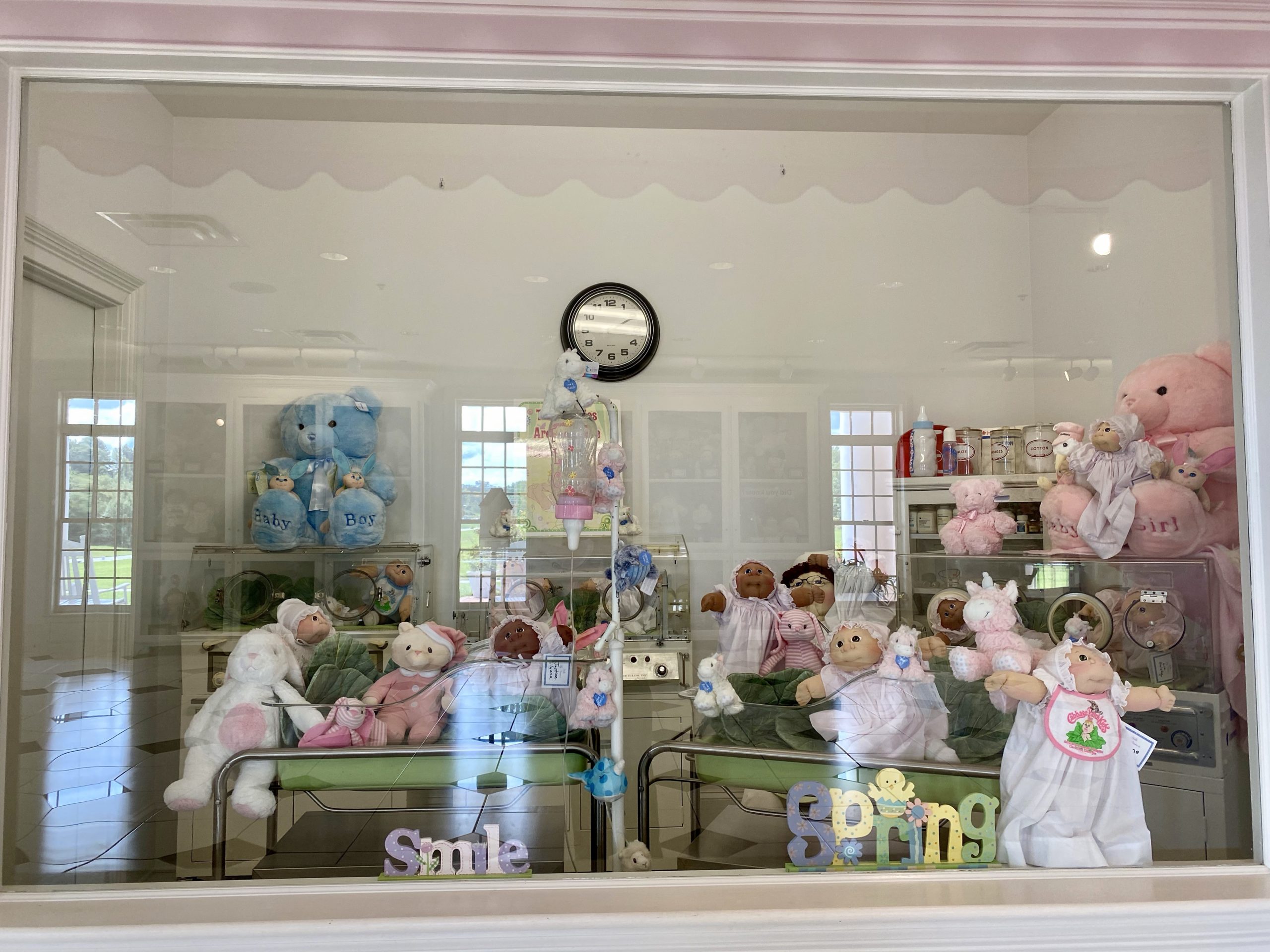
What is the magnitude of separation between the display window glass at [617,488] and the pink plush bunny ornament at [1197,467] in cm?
2

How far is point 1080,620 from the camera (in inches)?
94.3

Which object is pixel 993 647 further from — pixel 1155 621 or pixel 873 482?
pixel 873 482

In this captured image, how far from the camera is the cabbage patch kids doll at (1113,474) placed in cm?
259

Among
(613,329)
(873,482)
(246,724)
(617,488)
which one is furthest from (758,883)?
(613,329)

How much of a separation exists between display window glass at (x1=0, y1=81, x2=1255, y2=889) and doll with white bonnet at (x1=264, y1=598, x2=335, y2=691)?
19 mm

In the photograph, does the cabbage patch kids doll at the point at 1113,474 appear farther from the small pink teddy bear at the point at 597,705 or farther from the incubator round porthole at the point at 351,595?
the incubator round porthole at the point at 351,595

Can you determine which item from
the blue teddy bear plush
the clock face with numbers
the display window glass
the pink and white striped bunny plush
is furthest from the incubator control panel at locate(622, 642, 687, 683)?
the clock face with numbers

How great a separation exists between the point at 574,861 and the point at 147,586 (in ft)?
5.72

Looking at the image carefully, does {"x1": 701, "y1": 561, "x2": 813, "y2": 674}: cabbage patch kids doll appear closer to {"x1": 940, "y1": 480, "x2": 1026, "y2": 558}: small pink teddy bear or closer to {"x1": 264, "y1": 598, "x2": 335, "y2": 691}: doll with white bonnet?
{"x1": 940, "y1": 480, "x2": 1026, "y2": 558}: small pink teddy bear

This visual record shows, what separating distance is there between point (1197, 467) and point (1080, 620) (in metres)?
0.49

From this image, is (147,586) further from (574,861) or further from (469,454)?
(574,861)

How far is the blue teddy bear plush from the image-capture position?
10.7 ft

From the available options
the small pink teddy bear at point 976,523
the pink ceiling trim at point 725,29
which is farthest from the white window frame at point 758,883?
the small pink teddy bear at point 976,523

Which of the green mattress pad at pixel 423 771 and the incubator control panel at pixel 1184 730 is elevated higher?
the incubator control panel at pixel 1184 730
